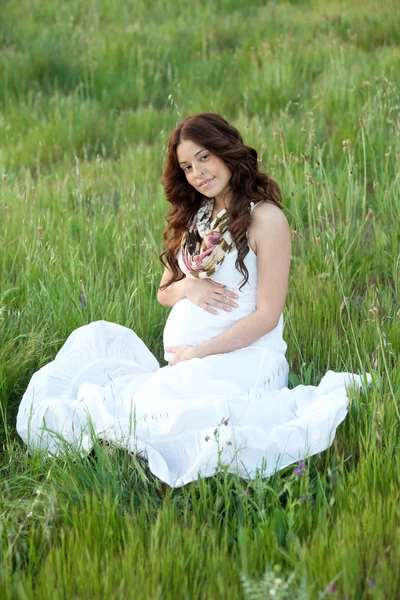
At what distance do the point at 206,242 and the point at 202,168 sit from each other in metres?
0.31

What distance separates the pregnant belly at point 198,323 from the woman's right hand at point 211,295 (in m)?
0.02

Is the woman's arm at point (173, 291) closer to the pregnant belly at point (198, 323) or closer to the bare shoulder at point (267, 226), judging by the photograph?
the pregnant belly at point (198, 323)

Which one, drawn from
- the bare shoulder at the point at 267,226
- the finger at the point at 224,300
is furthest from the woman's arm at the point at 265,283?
the finger at the point at 224,300

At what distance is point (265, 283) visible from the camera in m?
2.95

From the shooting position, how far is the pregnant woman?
8.35 feet

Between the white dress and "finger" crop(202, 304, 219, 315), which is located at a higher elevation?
"finger" crop(202, 304, 219, 315)

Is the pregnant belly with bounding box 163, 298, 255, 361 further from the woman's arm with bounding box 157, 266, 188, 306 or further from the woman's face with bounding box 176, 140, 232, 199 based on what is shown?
the woman's face with bounding box 176, 140, 232, 199

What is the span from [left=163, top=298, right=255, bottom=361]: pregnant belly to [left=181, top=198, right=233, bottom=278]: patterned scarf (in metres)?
0.16

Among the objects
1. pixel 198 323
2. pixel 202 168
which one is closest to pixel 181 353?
pixel 198 323

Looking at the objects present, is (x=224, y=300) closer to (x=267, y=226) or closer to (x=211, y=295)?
(x=211, y=295)

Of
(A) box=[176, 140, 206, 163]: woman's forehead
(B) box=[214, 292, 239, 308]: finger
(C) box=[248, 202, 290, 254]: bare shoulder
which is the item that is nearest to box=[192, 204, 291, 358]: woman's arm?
(C) box=[248, 202, 290, 254]: bare shoulder

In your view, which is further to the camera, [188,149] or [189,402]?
[188,149]

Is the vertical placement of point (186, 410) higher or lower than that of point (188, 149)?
lower

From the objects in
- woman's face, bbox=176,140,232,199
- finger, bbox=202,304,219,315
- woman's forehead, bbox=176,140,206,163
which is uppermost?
woman's forehead, bbox=176,140,206,163
